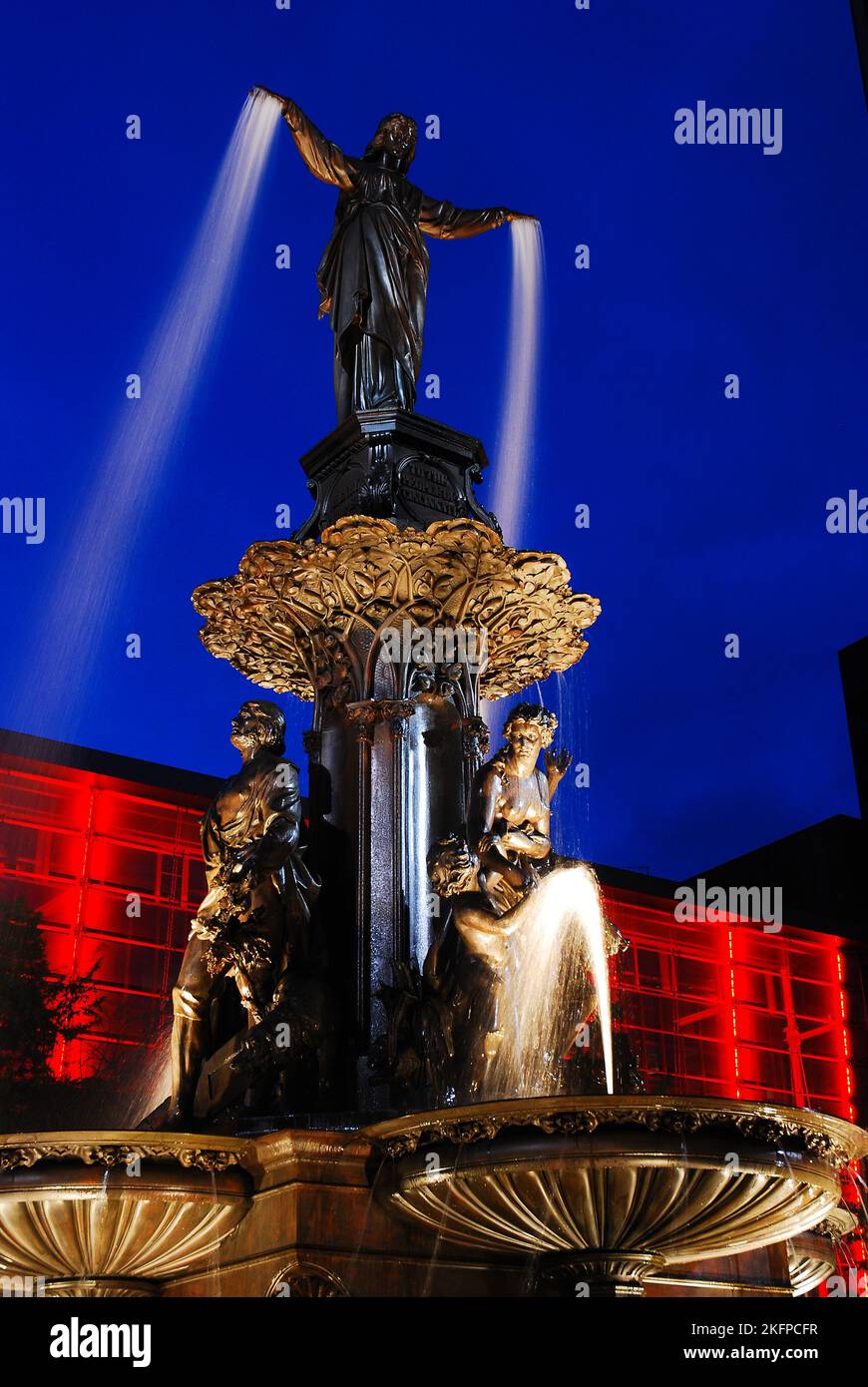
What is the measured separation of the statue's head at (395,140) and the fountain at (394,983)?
3cm

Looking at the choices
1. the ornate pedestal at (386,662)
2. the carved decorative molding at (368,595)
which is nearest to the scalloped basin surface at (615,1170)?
the ornate pedestal at (386,662)

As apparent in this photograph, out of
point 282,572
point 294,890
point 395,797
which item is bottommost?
point 294,890

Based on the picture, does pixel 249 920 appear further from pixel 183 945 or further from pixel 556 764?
pixel 183 945

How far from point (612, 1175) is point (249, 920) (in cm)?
333

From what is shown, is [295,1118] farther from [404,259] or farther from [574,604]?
[404,259]

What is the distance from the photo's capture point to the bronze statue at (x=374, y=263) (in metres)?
13.4

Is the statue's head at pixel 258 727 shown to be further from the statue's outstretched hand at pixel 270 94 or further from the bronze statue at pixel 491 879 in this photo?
the statue's outstretched hand at pixel 270 94

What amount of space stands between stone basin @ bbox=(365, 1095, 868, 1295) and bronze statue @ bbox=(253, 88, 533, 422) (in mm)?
6846

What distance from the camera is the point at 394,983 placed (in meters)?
10.4

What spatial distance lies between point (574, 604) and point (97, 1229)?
632 cm

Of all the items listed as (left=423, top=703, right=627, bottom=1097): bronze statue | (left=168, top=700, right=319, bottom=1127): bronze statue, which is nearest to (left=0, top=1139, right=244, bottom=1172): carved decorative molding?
(left=168, top=700, right=319, bottom=1127): bronze statue

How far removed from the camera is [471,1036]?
9.78 meters

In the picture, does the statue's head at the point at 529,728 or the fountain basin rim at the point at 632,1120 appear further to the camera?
the statue's head at the point at 529,728
